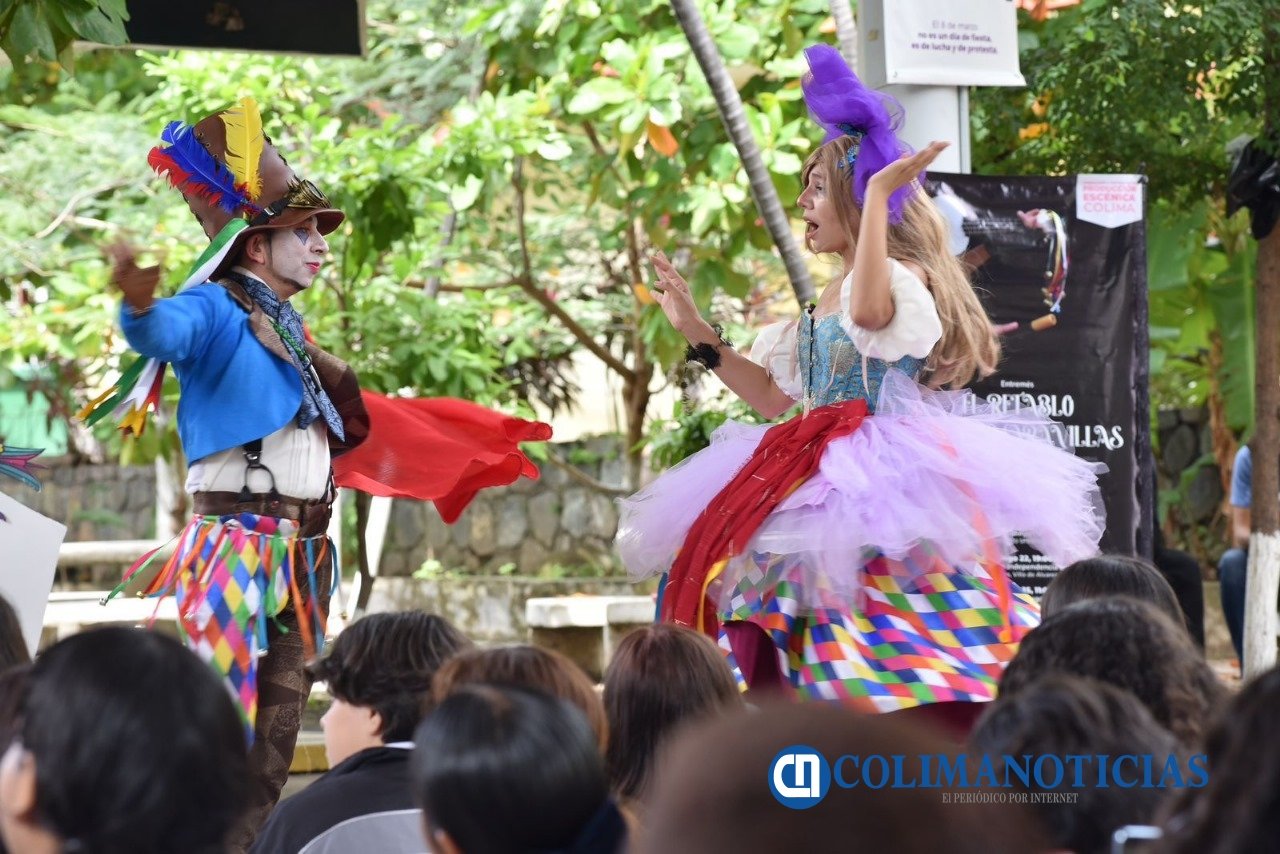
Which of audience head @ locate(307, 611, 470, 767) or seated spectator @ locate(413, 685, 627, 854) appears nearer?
seated spectator @ locate(413, 685, 627, 854)

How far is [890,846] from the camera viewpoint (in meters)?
1.13

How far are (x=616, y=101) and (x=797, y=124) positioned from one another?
75 centimetres

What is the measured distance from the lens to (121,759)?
5.27 ft

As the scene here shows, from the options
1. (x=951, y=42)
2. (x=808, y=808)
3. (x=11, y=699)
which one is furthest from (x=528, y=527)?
(x=808, y=808)

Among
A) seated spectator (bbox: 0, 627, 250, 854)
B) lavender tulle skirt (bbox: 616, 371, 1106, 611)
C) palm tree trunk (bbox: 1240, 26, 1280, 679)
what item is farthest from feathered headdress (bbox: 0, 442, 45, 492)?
palm tree trunk (bbox: 1240, 26, 1280, 679)

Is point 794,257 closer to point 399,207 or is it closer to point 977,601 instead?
point 399,207

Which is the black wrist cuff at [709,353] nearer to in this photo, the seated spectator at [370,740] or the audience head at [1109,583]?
the audience head at [1109,583]

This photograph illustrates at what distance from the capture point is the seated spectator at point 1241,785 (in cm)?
112

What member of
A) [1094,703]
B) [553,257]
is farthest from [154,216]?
[1094,703]

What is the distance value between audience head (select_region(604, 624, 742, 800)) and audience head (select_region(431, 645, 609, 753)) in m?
0.17

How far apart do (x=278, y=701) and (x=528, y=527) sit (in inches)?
344

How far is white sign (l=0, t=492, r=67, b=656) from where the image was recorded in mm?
3727

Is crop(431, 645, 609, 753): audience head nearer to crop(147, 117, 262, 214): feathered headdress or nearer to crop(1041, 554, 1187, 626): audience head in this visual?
crop(1041, 554, 1187, 626): audience head

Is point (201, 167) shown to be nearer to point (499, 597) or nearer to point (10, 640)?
point (10, 640)
